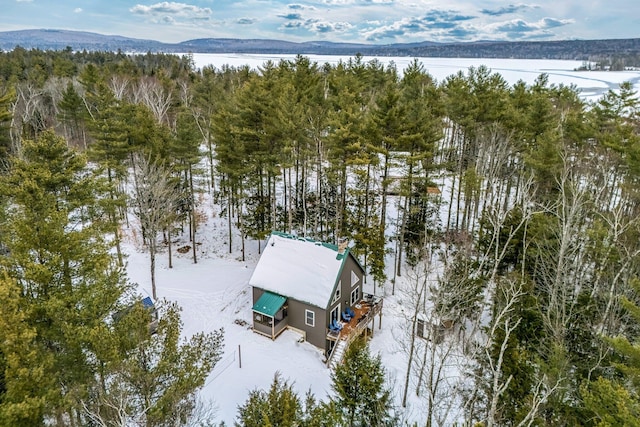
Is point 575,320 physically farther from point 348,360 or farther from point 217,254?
point 217,254

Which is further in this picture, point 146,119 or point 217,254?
point 217,254

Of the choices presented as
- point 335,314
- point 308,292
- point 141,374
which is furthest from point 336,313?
point 141,374

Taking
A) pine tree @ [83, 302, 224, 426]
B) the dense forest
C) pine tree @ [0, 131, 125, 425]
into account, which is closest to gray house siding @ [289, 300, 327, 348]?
the dense forest

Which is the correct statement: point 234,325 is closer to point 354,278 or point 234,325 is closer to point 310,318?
point 310,318

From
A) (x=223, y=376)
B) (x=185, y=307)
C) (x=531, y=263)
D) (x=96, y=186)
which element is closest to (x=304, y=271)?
(x=223, y=376)

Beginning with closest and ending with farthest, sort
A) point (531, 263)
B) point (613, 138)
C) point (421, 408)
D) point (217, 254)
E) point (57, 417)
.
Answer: point (57, 417), point (421, 408), point (531, 263), point (613, 138), point (217, 254)

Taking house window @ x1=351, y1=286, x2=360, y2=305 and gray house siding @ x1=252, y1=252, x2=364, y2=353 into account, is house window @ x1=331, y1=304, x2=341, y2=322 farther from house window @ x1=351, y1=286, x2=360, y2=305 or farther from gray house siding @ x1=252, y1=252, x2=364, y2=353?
house window @ x1=351, y1=286, x2=360, y2=305

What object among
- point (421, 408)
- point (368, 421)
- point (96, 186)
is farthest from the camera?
point (421, 408)
